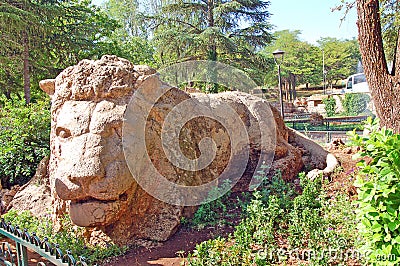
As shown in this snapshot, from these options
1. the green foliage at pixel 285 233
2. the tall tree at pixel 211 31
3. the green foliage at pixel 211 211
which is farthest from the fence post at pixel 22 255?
the tall tree at pixel 211 31

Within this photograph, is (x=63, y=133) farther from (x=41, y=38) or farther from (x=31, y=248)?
(x=41, y=38)

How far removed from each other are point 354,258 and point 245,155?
302 cm

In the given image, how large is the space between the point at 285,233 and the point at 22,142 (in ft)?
18.1

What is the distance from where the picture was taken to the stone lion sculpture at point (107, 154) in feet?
14.4

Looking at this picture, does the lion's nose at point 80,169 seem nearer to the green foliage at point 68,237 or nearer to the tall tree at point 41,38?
the green foliage at point 68,237

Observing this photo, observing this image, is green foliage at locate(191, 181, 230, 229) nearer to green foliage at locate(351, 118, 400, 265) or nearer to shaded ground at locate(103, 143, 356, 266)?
shaded ground at locate(103, 143, 356, 266)

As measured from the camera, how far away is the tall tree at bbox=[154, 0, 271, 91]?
18578 millimetres

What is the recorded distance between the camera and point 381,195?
2697 mm

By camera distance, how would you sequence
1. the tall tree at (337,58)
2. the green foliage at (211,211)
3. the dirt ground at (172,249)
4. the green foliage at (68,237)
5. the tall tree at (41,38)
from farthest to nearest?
the tall tree at (337,58)
the tall tree at (41,38)
the green foliage at (211,211)
the green foliage at (68,237)
the dirt ground at (172,249)

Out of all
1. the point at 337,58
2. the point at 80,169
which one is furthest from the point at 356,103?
the point at 80,169

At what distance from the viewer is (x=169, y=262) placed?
165 inches

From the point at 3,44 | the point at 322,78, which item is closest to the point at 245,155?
the point at 3,44

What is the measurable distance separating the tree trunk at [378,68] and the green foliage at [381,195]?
9.10ft

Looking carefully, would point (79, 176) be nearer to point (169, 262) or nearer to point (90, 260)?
point (90, 260)
